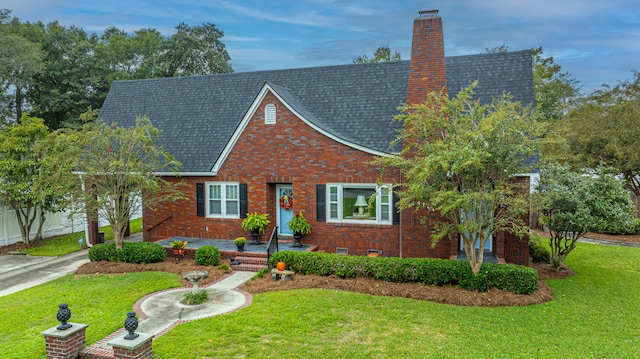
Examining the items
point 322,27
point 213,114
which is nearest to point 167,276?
point 213,114

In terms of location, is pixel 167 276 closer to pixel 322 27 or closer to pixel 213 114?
pixel 213 114

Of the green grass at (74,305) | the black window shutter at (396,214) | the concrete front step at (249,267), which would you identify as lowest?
the green grass at (74,305)

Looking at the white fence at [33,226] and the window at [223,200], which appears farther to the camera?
the white fence at [33,226]

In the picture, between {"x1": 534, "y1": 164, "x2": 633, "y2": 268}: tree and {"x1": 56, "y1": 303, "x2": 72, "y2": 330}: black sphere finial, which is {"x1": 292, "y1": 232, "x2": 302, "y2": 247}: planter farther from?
{"x1": 56, "y1": 303, "x2": 72, "y2": 330}: black sphere finial

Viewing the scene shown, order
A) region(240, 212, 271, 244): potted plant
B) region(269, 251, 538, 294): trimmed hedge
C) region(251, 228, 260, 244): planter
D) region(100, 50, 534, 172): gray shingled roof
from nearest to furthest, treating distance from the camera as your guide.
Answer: region(269, 251, 538, 294): trimmed hedge < region(240, 212, 271, 244): potted plant < region(251, 228, 260, 244): planter < region(100, 50, 534, 172): gray shingled roof

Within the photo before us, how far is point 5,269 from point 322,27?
711 inches

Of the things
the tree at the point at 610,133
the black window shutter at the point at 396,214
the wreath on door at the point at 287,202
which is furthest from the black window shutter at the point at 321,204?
the tree at the point at 610,133

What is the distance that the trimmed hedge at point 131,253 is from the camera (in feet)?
47.0

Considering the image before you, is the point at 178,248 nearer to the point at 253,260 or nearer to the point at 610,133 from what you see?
the point at 253,260

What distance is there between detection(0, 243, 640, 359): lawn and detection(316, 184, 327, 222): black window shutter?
4.41m

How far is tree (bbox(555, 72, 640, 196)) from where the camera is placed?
67.9 feet

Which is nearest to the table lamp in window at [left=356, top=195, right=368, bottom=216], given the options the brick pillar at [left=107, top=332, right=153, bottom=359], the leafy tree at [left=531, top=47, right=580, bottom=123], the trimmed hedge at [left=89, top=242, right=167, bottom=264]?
the trimmed hedge at [left=89, top=242, right=167, bottom=264]

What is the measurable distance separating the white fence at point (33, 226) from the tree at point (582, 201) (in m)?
15.7

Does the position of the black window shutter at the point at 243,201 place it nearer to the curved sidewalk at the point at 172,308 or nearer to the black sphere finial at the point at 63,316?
the curved sidewalk at the point at 172,308
